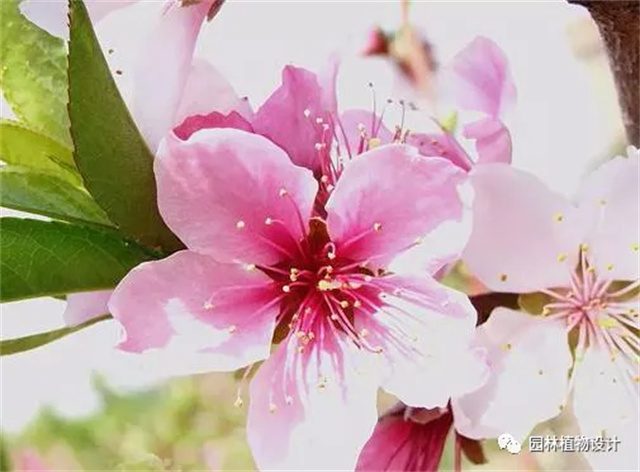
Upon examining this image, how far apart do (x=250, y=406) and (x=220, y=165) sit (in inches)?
4.5

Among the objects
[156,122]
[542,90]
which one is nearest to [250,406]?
[156,122]

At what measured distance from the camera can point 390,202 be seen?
0.44 m

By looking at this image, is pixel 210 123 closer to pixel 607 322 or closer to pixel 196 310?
pixel 196 310

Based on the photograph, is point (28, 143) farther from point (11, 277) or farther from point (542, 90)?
point (542, 90)

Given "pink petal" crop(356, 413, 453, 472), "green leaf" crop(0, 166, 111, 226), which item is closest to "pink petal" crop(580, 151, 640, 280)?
"pink petal" crop(356, 413, 453, 472)

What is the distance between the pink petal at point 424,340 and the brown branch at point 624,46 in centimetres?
15

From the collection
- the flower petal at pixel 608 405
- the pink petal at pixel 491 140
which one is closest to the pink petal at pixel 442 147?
the pink petal at pixel 491 140

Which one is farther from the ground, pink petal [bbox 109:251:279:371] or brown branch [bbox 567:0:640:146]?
brown branch [bbox 567:0:640:146]

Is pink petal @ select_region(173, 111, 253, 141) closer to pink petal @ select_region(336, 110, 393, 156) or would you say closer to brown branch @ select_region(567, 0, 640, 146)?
pink petal @ select_region(336, 110, 393, 156)

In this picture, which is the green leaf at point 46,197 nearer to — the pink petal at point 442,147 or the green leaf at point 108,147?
the green leaf at point 108,147

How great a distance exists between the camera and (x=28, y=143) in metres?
0.47

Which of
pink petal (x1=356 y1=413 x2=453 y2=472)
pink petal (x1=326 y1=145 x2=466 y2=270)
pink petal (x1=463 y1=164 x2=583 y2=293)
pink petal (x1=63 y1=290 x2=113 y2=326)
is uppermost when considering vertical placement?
pink petal (x1=326 y1=145 x2=466 y2=270)

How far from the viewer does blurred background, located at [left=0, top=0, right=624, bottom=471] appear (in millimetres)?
502

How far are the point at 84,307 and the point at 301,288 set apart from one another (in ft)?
0.35
